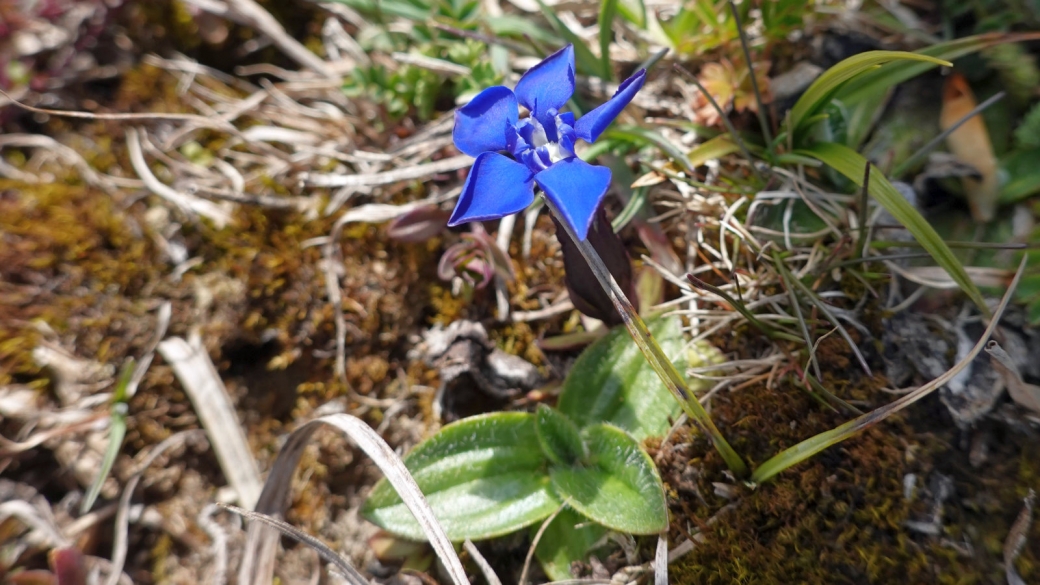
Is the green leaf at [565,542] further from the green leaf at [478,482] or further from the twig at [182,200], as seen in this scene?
the twig at [182,200]

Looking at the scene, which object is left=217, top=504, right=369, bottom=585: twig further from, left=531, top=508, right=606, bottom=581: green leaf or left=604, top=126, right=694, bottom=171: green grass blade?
left=604, top=126, right=694, bottom=171: green grass blade

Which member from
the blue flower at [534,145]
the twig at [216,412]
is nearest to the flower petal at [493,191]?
the blue flower at [534,145]

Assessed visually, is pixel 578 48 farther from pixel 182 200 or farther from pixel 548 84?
pixel 182 200

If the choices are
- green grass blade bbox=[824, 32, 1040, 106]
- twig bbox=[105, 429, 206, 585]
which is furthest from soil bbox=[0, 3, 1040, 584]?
green grass blade bbox=[824, 32, 1040, 106]

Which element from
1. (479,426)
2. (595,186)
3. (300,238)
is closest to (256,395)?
(300,238)

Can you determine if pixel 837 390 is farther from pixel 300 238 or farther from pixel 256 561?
pixel 300 238

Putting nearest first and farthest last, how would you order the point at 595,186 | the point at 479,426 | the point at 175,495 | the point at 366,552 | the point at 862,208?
1. the point at 595,186
2. the point at 862,208
3. the point at 479,426
4. the point at 366,552
5. the point at 175,495
